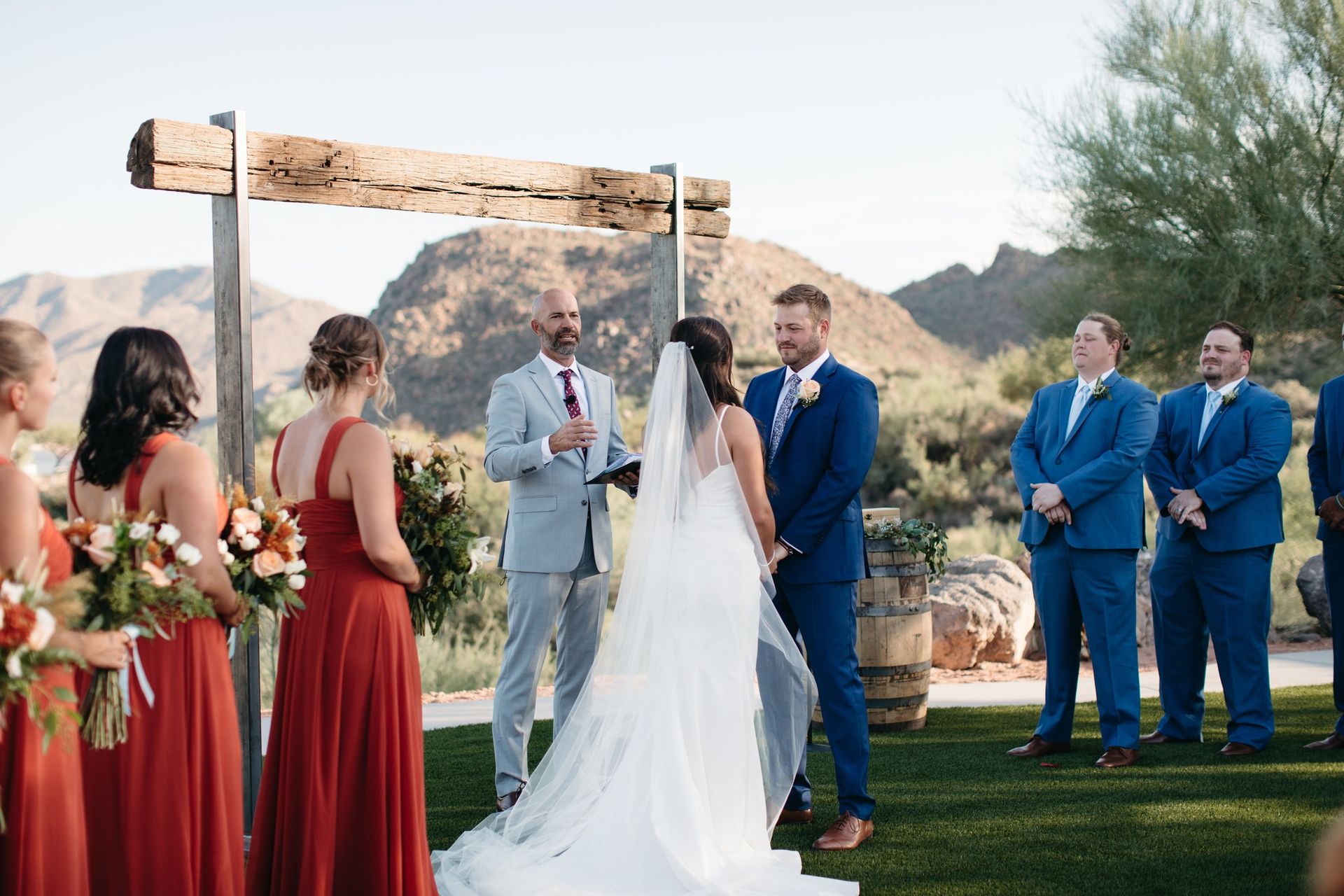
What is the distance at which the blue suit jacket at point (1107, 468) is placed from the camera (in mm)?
6133

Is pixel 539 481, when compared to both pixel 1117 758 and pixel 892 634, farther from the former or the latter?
pixel 1117 758

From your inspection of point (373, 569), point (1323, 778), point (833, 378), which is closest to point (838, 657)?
point (833, 378)

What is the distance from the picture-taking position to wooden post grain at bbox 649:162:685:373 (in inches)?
251

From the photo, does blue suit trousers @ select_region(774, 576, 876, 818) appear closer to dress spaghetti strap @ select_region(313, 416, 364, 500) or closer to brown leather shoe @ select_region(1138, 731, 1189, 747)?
dress spaghetti strap @ select_region(313, 416, 364, 500)

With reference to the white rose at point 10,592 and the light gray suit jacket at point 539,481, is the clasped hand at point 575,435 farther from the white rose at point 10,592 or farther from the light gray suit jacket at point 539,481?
the white rose at point 10,592

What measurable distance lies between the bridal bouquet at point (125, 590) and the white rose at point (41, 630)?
337 mm

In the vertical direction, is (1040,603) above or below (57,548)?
below

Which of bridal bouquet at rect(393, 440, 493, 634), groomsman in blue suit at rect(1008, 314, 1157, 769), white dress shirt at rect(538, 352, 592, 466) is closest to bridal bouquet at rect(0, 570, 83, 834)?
bridal bouquet at rect(393, 440, 493, 634)

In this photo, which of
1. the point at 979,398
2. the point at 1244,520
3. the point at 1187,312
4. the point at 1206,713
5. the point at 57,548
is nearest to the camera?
the point at 57,548

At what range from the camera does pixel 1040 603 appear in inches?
256

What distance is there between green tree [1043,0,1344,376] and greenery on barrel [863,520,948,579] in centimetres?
959

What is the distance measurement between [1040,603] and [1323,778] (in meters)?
1.52

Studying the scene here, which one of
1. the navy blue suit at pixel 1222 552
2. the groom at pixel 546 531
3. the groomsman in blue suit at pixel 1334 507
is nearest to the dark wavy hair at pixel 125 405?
the groom at pixel 546 531

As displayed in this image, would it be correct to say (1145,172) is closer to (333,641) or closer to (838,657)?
(838,657)
